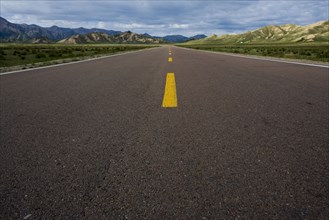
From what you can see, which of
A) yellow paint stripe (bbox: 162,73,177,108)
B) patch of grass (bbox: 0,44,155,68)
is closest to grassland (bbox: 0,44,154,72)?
patch of grass (bbox: 0,44,155,68)

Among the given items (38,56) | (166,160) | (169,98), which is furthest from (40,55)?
(166,160)

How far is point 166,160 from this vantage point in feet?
5.58

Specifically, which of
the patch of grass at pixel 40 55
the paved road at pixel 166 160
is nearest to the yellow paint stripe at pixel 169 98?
the paved road at pixel 166 160

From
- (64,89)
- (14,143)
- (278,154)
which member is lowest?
(64,89)

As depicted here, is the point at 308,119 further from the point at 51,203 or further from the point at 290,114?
the point at 51,203

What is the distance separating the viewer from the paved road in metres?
1.25

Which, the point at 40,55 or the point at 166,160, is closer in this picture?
the point at 166,160

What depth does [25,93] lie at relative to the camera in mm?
4109

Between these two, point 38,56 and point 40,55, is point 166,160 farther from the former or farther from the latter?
point 40,55

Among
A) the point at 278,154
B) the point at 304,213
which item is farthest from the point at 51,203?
the point at 278,154

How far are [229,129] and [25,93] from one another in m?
3.59

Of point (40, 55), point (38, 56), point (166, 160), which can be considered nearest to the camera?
point (166, 160)

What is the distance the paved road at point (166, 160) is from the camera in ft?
4.09

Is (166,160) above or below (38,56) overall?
above
